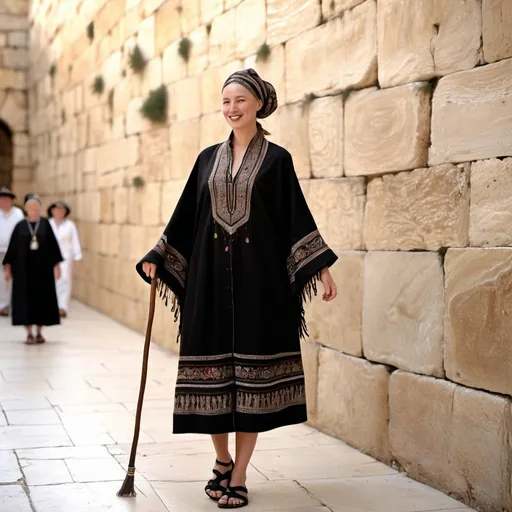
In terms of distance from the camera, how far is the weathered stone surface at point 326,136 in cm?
486

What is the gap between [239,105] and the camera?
12.2ft

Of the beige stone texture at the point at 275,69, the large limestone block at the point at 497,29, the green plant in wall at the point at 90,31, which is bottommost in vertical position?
the large limestone block at the point at 497,29

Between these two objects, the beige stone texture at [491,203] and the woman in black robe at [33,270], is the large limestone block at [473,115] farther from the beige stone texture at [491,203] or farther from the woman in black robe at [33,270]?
the woman in black robe at [33,270]

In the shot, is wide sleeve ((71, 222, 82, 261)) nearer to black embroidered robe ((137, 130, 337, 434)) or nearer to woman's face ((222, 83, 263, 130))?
black embroidered robe ((137, 130, 337, 434))

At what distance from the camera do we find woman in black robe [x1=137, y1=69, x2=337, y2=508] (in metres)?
3.67

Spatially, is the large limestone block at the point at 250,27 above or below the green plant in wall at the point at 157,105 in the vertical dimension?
above

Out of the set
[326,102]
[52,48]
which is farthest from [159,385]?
[52,48]

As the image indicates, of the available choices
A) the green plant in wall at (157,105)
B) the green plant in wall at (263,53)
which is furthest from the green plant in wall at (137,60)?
the green plant in wall at (263,53)

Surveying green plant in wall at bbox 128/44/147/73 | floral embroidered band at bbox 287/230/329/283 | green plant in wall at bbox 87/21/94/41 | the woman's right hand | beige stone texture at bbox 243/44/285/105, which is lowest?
the woman's right hand

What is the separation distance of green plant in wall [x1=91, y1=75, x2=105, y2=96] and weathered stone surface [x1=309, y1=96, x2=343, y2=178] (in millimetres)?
6178

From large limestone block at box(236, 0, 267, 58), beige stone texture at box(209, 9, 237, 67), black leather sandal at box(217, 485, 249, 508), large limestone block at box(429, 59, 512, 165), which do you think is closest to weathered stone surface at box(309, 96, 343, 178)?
large limestone block at box(429, 59, 512, 165)

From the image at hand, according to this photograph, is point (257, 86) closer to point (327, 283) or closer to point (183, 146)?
point (327, 283)

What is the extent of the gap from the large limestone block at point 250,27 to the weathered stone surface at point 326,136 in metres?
1.06

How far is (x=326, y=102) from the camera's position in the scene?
5.00 m
